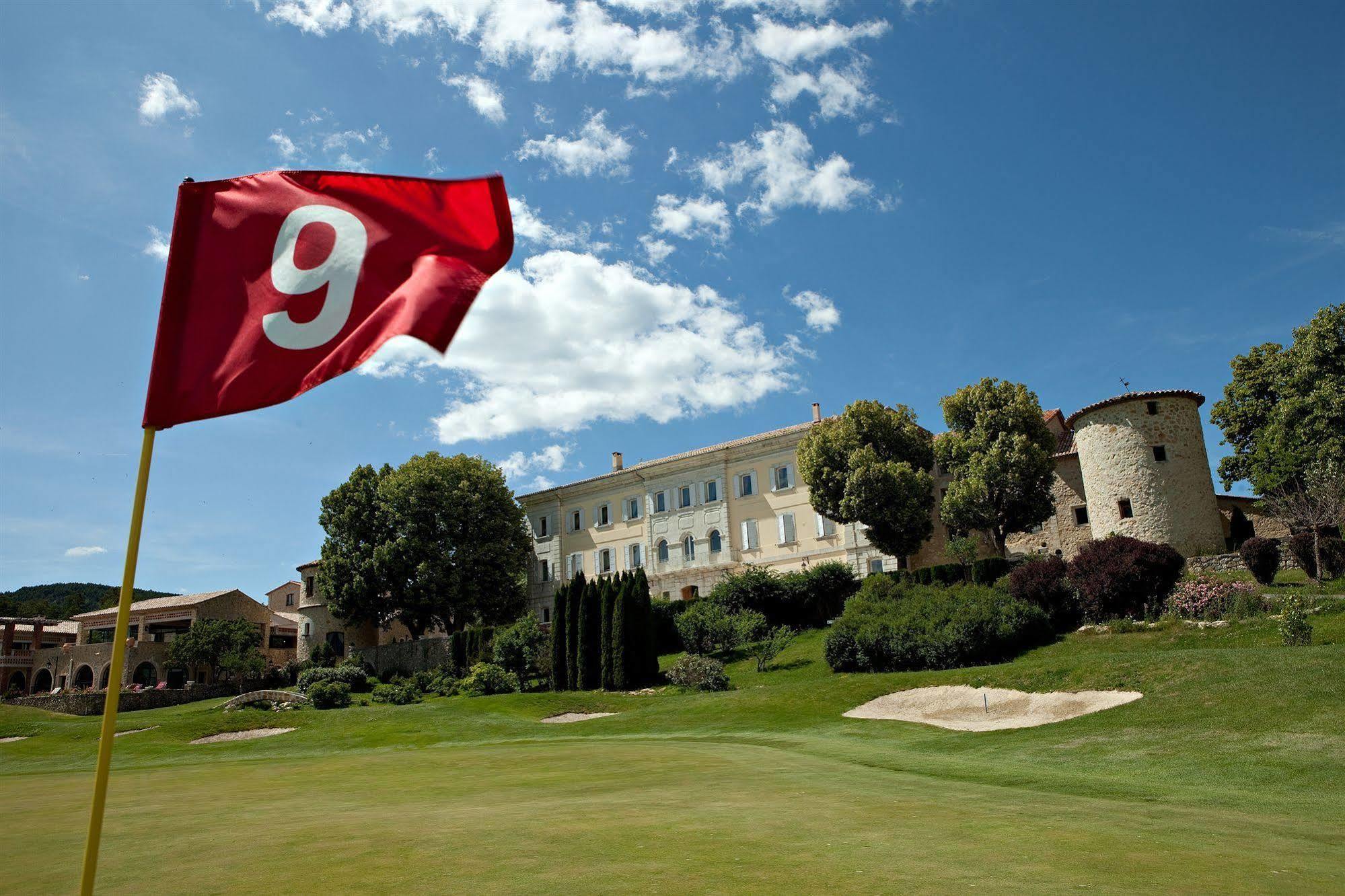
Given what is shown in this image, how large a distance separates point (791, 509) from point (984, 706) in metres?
32.6

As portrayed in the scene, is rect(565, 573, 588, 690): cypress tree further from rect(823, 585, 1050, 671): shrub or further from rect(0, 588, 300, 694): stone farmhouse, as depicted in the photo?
rect(0, 588, 300, 694): stone farmhouse

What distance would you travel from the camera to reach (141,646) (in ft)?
201

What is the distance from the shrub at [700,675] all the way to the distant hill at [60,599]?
3049 inches

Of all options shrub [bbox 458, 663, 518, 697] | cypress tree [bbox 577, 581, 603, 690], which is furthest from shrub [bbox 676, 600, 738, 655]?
shrub [bbox 458, 663, 518, 697]

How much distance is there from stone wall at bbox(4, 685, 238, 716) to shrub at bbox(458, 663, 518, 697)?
18.1 metres

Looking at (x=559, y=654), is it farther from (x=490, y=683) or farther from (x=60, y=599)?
(x=60, y=599)

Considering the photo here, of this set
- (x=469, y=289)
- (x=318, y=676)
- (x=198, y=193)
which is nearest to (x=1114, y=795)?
(x=469, y=289)

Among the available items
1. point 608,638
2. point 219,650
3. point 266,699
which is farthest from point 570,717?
point 219,650

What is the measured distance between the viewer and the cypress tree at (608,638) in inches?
1430

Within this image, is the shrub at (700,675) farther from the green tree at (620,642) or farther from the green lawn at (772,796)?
the green lawn at (772,796)

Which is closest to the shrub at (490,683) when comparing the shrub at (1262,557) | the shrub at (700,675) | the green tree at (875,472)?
the shrub at (700,675)

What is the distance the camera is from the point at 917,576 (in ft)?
127

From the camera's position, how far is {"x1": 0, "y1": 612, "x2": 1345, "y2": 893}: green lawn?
21.4 feet

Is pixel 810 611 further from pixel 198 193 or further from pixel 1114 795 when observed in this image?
pixel 198 193
